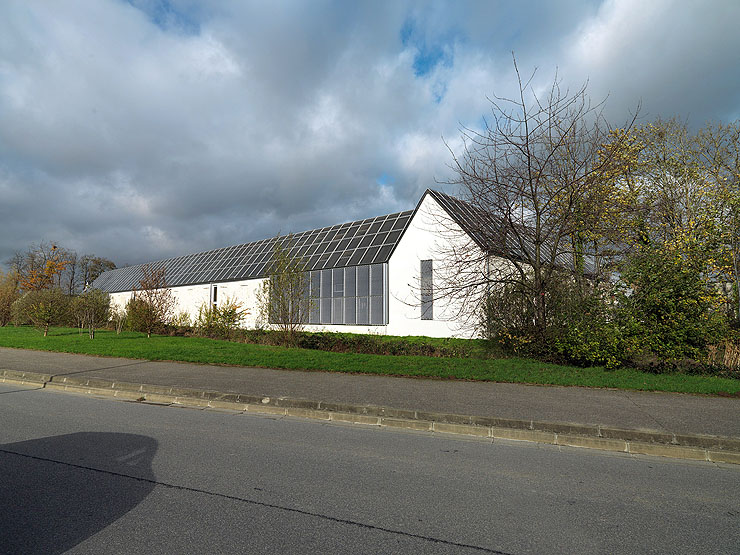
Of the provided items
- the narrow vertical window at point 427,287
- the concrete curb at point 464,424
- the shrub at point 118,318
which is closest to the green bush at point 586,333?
the concrete curb at point 464,424

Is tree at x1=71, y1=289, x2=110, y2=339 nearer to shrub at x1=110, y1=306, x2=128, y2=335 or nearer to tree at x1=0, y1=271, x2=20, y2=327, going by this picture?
shrub at x1=110, y1=306, x2=128, y2=335

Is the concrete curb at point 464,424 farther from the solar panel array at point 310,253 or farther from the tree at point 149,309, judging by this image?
the tree at point 149,309

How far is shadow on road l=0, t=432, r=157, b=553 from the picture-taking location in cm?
340

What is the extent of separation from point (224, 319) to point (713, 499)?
81.9ft

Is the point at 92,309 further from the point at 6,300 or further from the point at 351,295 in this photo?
the point at 6,300

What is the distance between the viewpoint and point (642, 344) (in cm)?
1099

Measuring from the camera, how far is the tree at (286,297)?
1844cm

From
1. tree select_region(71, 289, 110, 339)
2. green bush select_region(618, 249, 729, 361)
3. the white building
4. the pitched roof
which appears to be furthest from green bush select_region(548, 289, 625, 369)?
tree select_region(71, 289, 110, 339)

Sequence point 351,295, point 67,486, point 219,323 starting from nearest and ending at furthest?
point 67,486 → point 219,323 → point 351,295

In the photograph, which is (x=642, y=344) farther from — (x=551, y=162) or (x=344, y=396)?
(x=344, y=396)

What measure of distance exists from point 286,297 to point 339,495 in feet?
48.2

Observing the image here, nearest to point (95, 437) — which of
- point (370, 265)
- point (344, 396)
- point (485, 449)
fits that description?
point (344, 396)

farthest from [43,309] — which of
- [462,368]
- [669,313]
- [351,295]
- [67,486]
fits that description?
[669,313]

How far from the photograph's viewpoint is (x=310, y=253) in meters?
30.5
